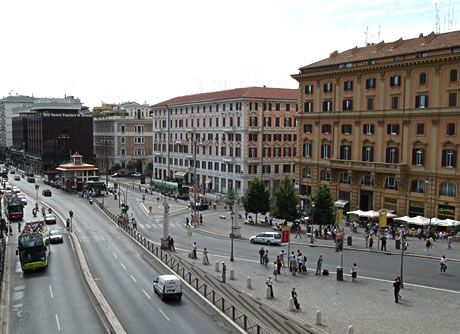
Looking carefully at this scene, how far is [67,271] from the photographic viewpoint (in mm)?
41438

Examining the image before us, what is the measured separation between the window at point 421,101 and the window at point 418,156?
509 cm

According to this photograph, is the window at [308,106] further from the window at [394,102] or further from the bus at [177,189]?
the bus at [177,189]

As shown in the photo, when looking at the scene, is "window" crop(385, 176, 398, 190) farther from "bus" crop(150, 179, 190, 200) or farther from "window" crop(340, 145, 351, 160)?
"bus" crop(150, 179, 190, 200)

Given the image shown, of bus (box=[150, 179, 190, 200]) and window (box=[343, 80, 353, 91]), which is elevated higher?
window (box=[343, 80, 353, 91])

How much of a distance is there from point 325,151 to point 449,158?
19.3 m

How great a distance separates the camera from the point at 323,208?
58.8 m

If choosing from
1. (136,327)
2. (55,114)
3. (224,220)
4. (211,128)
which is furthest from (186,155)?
(136,327)

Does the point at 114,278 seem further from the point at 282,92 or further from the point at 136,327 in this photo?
the point at 282,92

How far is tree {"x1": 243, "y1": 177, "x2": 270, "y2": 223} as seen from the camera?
6806 centimetres

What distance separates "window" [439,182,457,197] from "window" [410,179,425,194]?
243 centimetres

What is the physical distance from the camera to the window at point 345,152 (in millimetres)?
68562

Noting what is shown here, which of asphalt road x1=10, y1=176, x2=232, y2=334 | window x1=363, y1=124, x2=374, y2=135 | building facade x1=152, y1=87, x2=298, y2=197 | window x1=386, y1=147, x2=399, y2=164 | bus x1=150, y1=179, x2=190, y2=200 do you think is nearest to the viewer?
asphalt road x1=10, y1=176, x2=232, y2=334

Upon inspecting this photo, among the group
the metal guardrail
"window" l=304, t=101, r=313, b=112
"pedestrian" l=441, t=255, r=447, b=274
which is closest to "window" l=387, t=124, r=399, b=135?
"window" l=304, t=101, r=313, b=112

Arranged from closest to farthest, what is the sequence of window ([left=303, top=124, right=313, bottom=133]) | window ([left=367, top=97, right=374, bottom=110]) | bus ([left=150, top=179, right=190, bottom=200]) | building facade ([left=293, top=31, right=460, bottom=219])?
1. building facade ([left=293, top=31, right=460, bottom=219])
2. window ([left=367, top=97, right=374, bottom=110])
3. window ([left=303, top=124, right=313, bottom=133])
4. bus ([left=150, top=179, right=190, bottom=200])
